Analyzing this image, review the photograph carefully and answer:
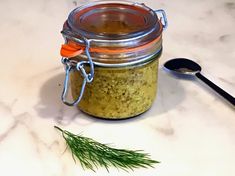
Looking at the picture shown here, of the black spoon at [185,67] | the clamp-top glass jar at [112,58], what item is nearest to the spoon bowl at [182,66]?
the black spoon at [185,67]

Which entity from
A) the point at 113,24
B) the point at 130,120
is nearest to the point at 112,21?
the point at 113,24

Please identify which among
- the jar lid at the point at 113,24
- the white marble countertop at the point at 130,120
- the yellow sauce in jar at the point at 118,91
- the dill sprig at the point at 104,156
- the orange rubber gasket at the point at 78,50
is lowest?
the white marble countertop at the point at 130,120

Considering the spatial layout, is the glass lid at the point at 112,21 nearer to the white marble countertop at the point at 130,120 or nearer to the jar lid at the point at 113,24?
the jar lid at the point at 113,24

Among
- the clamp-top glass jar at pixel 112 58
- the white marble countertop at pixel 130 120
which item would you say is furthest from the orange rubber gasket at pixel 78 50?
the white marble countertop at pixel 130 120

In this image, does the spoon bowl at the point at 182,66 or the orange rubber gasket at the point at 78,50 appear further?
the spoon bowl at the point at 182,66

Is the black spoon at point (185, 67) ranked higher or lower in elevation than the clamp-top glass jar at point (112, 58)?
lower

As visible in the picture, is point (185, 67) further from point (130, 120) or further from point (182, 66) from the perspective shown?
point (130, 120)

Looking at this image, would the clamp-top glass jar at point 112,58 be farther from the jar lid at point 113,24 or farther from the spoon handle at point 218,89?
the spoon handle at point 218,89

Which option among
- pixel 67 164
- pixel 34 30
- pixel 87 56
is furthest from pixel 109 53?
pixel 34 30
